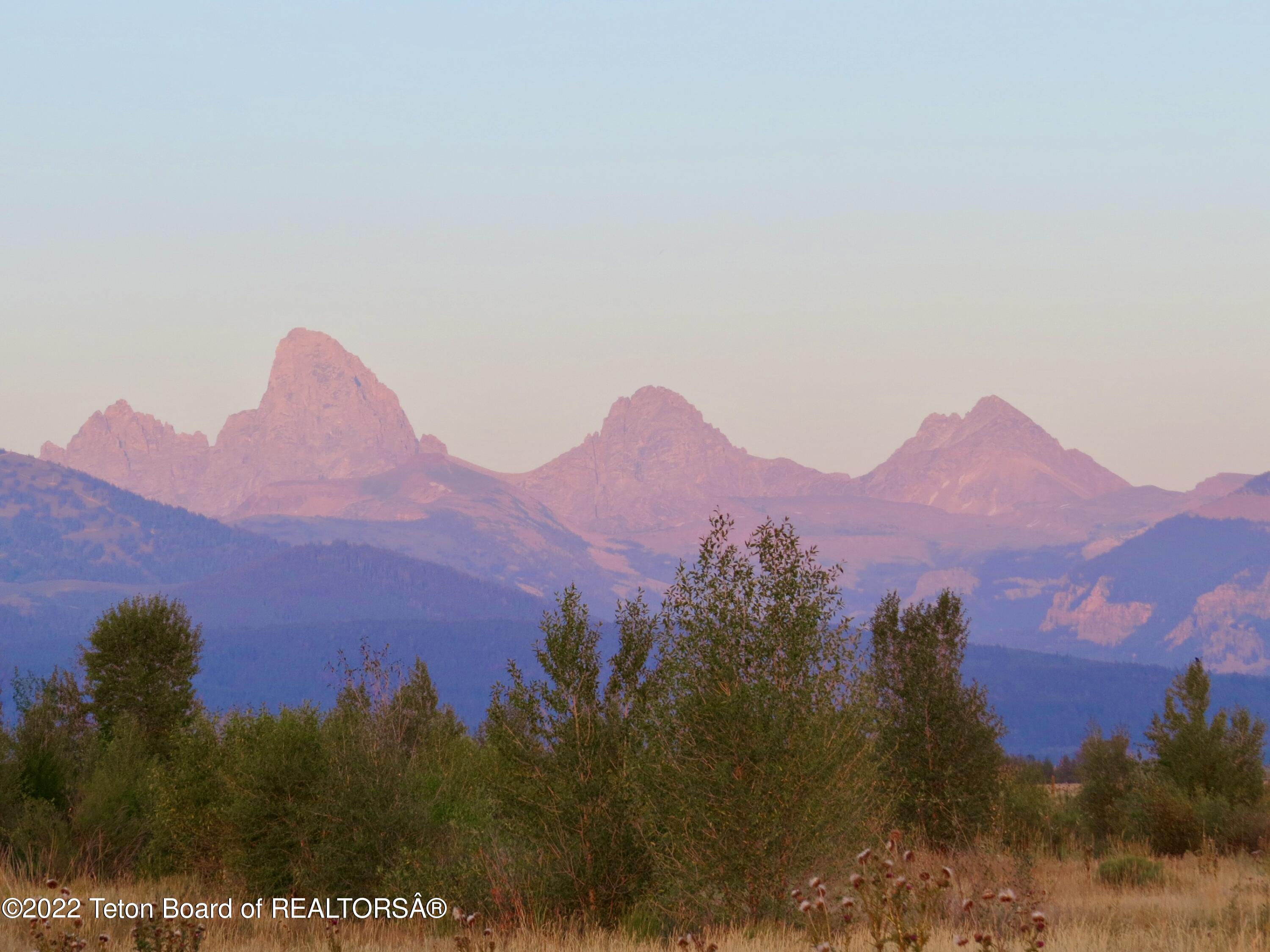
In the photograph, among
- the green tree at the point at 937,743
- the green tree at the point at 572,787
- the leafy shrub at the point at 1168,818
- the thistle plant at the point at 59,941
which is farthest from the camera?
the leafy shrub at the point at 1168,818

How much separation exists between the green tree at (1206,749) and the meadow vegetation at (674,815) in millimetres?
3137

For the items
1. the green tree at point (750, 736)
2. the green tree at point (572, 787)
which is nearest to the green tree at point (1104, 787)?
the green tree at point (572, 787)

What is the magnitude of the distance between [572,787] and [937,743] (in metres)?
19.9

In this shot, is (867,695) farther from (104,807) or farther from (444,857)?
(104,807)

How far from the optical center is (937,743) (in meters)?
41.8

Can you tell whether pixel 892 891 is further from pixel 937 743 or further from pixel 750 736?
pixel 937 743

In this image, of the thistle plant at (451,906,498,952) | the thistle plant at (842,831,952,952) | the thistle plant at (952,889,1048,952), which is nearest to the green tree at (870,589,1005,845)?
the thistle plant at (952,889,1048,952)

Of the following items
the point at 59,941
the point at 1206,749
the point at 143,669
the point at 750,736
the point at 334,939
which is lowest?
the point at 1206,749

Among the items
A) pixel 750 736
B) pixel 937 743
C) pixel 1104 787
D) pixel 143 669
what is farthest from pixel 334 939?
pixel 1104 787

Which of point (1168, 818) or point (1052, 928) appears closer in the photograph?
point (1052, 928)

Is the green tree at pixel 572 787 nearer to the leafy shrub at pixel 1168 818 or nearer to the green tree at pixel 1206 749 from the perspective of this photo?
the leafy shrub at pixel 1168 818

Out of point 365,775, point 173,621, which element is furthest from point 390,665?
point 365,775

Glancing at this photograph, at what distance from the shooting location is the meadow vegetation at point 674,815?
21.0 metres

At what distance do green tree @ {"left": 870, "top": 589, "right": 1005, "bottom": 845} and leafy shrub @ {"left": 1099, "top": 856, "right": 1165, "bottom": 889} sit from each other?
15.9 feet
